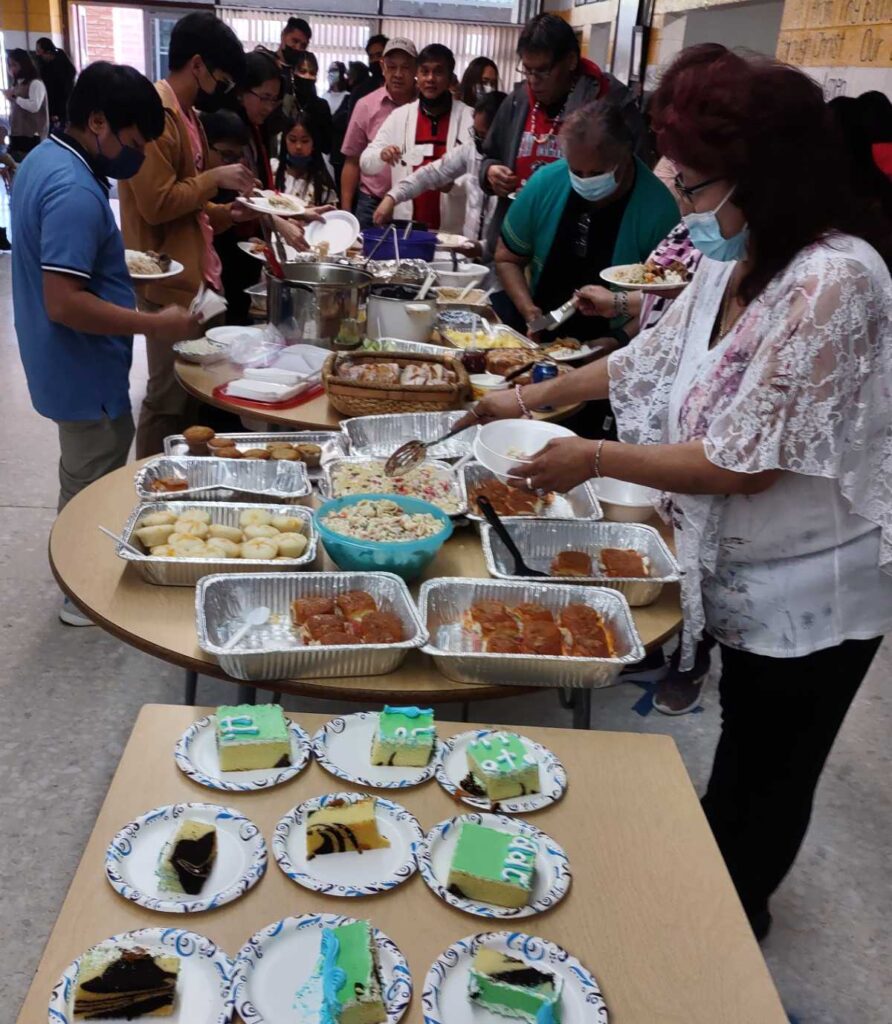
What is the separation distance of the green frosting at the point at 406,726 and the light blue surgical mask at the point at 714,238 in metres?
0.86

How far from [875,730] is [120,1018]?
2.48 m

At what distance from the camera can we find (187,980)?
3.00 ft

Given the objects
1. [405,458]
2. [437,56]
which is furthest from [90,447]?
[437,56]

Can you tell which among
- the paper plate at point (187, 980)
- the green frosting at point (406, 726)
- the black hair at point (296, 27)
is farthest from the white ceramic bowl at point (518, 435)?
the black hair at point (296, 27)

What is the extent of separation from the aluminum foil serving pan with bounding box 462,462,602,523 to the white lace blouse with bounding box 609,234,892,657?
0.25m

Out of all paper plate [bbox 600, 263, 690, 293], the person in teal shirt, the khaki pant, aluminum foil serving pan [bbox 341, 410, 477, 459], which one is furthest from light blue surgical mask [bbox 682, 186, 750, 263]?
the khaki pant

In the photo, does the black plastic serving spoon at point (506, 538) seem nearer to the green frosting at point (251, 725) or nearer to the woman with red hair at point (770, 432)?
the woman with red hair at point (770, 432)

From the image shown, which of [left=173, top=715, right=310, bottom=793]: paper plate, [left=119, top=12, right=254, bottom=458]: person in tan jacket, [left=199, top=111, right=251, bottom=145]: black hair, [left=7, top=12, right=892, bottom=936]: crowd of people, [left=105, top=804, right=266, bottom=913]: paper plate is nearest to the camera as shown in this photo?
[left=105, top=804, right=266, bottom=913]: paper plate

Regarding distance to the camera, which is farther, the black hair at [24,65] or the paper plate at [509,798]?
the black hair at [24,65]

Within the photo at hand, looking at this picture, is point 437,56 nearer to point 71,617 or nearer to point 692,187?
point 71,617

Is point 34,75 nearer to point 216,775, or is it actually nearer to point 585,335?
point 585,335

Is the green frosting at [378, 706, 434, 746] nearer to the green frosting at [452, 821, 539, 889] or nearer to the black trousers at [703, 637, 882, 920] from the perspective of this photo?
the green frosting at [452, 821, 539, 889]

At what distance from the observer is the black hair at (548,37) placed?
3305 mm

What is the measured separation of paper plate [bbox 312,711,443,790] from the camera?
1201 millimetres
